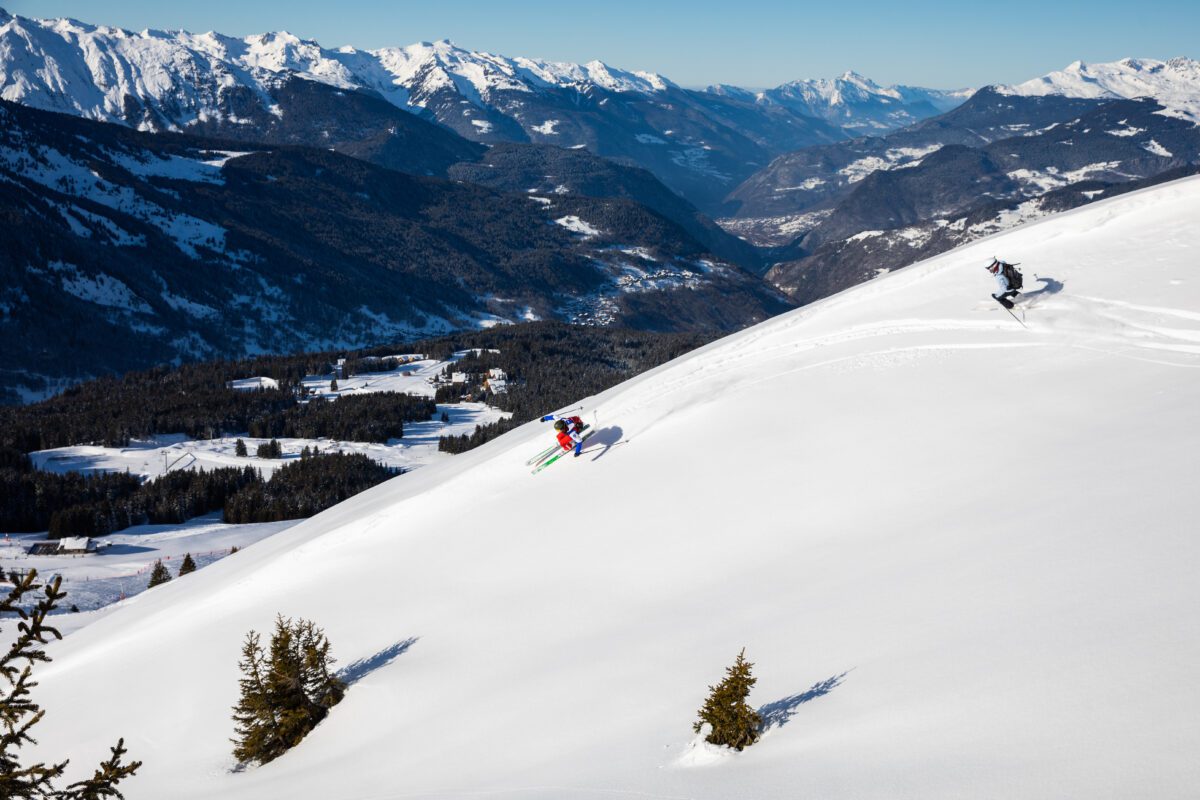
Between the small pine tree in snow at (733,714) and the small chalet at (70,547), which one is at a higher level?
the small chalet at (70,547)

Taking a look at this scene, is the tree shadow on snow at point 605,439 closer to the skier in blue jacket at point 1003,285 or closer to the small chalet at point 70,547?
the skier in blue jacket at point 1003,285

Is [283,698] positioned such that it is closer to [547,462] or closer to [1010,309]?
[547,462]

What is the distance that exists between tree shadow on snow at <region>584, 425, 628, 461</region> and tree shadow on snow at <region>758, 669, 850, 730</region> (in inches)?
440

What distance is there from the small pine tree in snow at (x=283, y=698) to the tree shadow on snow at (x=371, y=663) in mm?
286

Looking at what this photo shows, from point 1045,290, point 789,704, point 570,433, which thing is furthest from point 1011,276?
point 789,704

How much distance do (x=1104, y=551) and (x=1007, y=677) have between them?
11.5 ft

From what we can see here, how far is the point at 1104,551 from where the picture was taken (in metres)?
11.7

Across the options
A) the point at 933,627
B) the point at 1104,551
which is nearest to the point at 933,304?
the point at 1104,551

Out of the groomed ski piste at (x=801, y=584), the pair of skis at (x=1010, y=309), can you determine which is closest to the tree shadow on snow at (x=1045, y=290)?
the groomed ski piste at (x=801, y=584)

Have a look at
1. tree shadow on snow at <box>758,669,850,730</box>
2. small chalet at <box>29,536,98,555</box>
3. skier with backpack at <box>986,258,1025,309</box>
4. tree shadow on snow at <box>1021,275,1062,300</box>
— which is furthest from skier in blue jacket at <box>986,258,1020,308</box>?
small chalet at <box>29,536,98,555</box>

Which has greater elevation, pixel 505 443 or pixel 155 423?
pixel 155 423

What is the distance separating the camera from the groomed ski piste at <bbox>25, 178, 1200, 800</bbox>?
9344 millimetres

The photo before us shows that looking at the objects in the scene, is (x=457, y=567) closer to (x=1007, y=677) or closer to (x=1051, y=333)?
(x=1007, y=677)

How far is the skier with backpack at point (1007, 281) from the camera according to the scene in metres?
22.0
